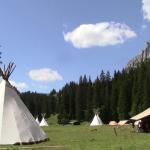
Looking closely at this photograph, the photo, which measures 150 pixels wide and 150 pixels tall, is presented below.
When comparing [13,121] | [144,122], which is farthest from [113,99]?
[13,121]

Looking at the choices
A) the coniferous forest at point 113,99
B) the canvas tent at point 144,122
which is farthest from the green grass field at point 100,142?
the coniferous forest at point 113,99

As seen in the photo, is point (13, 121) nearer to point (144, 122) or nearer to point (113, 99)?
point (144, 122)

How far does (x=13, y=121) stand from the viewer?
31.6 m

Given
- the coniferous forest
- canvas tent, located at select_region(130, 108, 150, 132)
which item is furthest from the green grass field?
the coniferous forest

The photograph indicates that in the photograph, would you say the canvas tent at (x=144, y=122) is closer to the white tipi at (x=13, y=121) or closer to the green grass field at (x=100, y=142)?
the green grass field at (x=100, y=142)

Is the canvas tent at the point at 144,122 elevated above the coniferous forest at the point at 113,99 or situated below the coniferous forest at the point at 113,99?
below

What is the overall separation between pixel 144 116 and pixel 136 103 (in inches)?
3711

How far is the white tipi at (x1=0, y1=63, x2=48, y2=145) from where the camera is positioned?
30984 mm

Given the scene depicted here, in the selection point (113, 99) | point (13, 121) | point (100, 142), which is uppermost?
point (113, 99)

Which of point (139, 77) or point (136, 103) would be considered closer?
point (136, 103)

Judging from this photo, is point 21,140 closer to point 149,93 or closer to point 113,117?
point 149,93

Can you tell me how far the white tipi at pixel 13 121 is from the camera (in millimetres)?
30984

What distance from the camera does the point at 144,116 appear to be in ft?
175

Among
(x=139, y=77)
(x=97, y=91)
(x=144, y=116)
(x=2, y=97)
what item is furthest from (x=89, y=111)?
(x=2, y=97)
